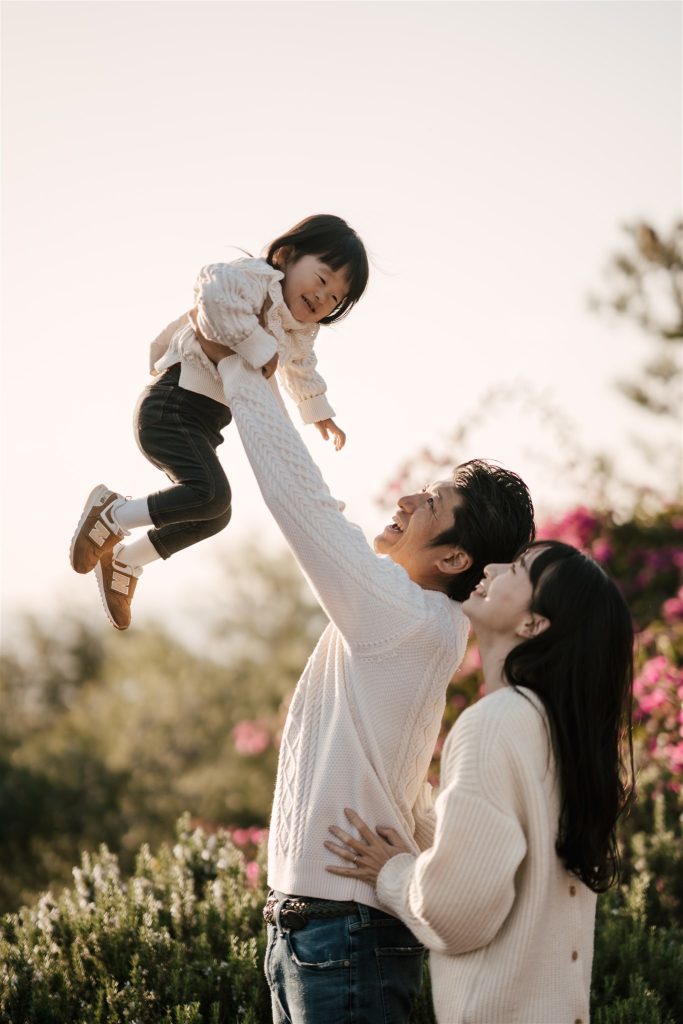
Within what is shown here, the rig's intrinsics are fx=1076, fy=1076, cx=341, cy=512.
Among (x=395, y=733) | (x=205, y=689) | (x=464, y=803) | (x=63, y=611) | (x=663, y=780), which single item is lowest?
(x=464, y=803)

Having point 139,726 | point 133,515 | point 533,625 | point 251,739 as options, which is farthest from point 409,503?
point 139,726

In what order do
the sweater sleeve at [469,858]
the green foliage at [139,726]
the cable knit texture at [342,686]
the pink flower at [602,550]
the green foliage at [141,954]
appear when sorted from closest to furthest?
the sweater sleeve at [469,858], the cable knit texture at [342,686], the green foliage at [141,954], the pink flower at [602,550], the green foliage at [139,726]

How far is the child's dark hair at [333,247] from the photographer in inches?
118

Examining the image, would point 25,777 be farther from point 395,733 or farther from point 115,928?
point 395,733

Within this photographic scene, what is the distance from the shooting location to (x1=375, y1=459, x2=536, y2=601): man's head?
2.53 meters

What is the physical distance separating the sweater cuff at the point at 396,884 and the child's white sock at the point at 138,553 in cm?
114

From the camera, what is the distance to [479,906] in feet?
6.52

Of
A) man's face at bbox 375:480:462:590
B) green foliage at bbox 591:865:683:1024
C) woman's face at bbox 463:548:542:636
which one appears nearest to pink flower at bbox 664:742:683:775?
green foliage at bbox 591:865:683:1024

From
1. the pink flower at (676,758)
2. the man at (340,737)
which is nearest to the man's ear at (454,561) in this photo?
the man at (340,737)

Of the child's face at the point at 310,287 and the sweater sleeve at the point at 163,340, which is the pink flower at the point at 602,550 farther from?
the sweater sleeve at the point at 163,340

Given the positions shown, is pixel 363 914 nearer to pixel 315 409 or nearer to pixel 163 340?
pixel 315 409

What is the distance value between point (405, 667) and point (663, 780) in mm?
3998

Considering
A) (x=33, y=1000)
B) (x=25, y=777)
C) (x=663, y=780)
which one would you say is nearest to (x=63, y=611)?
(x=25, y=777)

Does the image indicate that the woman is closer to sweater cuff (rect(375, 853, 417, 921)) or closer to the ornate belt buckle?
sweater cuff (rect(375, 853, 417, 921))
